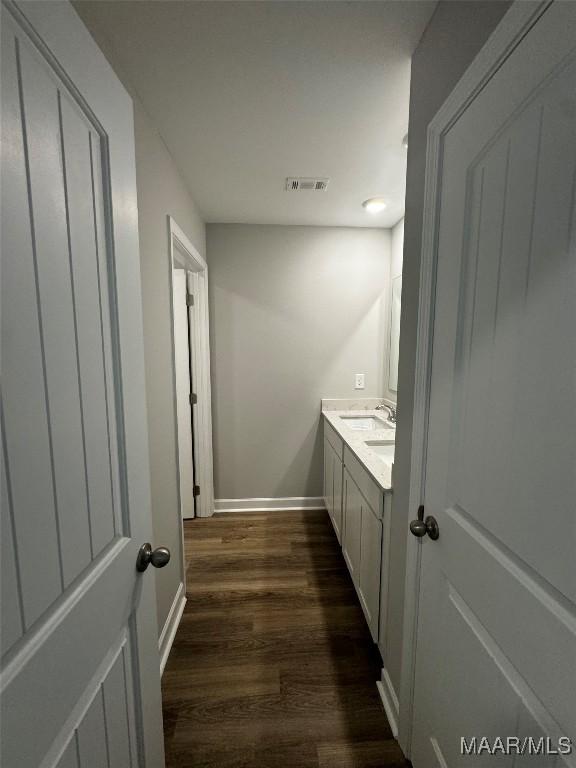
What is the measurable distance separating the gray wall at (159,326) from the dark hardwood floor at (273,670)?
299 millimetres

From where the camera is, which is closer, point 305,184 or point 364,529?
point 364,529

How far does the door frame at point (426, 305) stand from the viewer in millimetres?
697

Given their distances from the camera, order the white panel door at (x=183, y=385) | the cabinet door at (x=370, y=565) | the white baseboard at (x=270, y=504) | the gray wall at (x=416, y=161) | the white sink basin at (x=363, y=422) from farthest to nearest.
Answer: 1. the white baseboard at (x=270, y=504)
2. the white sink basin at (x=363, y=422)
3. the white panel door at (x=183, y=385)
4. the cabinet door at (x=370, y=565)
5. the gray wall at (x=416, y=161)

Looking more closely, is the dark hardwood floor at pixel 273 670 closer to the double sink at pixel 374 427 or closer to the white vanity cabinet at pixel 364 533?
the white vanity cabinet at pixel 364 533

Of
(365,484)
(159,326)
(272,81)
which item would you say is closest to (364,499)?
(365,484)

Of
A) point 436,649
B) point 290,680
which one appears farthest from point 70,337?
point 290,680

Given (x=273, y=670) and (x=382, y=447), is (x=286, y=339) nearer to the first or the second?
(x=382, y=447)

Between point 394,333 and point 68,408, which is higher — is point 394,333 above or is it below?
above

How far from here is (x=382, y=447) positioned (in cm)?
203

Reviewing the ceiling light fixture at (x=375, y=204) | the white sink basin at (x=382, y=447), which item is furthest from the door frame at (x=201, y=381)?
the white sink basin at (x=382, y=447)

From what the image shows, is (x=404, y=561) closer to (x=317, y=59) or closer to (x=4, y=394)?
(x=4, y=394)

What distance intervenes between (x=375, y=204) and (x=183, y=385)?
1.94m

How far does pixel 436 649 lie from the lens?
0.95 metres

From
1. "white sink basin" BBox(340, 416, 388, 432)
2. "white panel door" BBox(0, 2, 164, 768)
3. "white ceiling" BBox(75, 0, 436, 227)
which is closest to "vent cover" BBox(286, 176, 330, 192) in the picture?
"white ceiling" BBox(75, 0, 436, 227)
